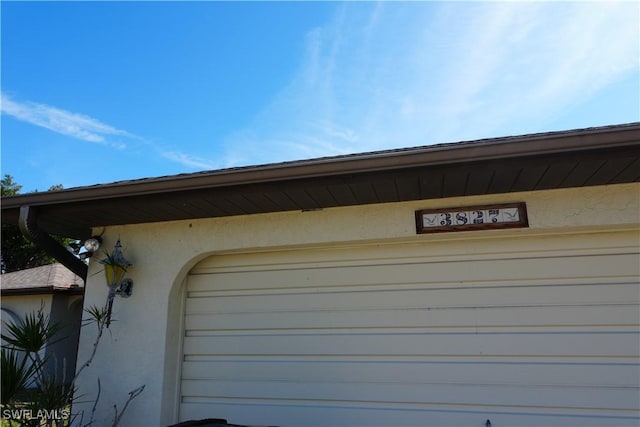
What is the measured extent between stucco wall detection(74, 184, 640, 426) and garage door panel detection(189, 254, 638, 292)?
27 centimetres

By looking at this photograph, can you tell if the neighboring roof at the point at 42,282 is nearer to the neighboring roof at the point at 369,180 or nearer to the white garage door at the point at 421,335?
the neighboring roof at the point at 369,180

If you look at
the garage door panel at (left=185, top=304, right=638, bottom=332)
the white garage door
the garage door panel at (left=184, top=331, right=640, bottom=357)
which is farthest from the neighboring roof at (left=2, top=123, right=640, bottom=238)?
the garage door panel at (left=184, top=331, right=640, bottom=357)

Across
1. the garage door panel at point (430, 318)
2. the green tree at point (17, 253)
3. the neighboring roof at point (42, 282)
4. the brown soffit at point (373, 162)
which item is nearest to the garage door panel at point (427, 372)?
the garage door panel at point (430, 318)

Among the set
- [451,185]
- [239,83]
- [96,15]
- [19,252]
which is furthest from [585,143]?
[19,252]

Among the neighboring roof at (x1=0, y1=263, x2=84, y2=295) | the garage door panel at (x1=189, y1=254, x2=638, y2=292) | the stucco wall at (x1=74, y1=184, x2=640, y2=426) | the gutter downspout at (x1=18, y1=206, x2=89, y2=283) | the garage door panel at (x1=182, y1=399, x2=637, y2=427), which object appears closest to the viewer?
the garage door panel at (x1=182, y1=399, x2=637, y2=427)

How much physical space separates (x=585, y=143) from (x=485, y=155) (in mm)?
675

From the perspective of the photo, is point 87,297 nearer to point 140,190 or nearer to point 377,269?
point 140,190

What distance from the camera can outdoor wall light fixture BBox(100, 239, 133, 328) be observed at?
4.74 meters

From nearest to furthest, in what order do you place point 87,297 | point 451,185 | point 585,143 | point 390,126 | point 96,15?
point 585,143 → point 451,185 → point 87,297 → point 96,15 → point 390,126

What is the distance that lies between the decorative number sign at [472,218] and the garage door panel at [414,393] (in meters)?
1.48

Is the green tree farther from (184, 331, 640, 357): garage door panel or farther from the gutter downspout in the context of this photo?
(184, 331, 640, 357): garage door panel

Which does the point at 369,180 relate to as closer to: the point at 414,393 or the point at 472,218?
the point at 472,218

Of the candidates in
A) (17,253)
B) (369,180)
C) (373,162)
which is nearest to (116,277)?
(369,180)

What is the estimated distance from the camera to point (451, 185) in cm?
374
